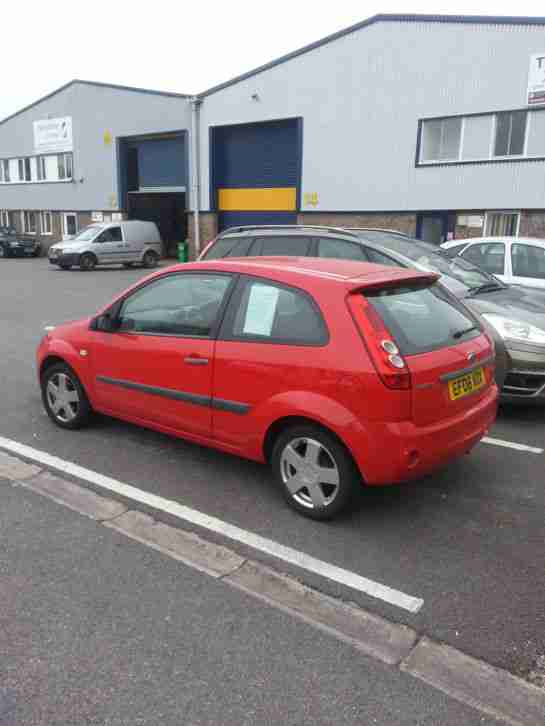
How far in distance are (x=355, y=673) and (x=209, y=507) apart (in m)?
1.68

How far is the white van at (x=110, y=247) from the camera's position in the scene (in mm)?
23734

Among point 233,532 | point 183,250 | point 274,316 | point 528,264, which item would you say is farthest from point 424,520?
point 183,250

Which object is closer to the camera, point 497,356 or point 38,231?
point 497,356

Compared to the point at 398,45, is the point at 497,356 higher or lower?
lower

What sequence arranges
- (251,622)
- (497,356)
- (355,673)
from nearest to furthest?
(355,673) → (251,622) → (497,356)

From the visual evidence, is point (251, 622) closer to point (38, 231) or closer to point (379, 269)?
point (379, 269)

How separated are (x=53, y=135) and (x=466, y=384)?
3359 cm

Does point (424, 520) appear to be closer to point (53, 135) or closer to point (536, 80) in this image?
point (536, 80)

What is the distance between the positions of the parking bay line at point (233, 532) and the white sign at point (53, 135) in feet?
99.9

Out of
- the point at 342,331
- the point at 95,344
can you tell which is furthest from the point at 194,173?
the point at 342,331

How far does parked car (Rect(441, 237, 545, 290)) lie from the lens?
29.3 ft

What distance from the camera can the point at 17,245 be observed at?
104 ft

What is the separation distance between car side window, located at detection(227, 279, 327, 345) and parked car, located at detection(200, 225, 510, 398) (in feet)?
10.0

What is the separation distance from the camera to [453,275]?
7.22m
